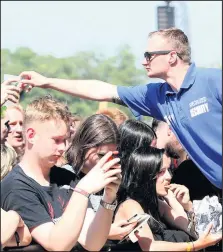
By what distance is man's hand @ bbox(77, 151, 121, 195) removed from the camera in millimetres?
4402

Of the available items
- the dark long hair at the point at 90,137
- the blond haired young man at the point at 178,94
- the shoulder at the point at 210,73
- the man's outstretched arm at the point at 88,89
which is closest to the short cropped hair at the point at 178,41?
the blond haired young man at the point at 178,94

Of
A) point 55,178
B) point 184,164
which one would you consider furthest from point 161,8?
point 55,178

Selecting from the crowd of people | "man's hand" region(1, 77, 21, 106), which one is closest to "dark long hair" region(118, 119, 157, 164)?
the crowd of people

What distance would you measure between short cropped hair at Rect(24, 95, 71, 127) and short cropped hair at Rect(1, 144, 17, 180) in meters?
0.31

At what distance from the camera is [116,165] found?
15.0 ft

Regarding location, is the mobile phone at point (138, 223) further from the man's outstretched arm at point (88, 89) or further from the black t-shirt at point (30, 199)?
the man's outstretched arm at point (88, 89)

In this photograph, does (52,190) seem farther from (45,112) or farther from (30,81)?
(30,81)

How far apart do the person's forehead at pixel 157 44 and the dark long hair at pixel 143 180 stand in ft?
2.57

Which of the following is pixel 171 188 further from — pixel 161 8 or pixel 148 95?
pixel 161 8

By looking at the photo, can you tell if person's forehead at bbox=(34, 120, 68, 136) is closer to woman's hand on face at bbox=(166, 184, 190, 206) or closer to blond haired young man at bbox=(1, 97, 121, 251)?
blond haired young man at bbox=(1, 97, 121, 251)

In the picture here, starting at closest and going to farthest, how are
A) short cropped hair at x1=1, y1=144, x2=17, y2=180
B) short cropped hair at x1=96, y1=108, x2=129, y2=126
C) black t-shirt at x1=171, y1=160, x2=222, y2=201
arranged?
short cropped hair at x1=1, y1=144, x2=17, y2=180 < black t-shirt at x1=171, y1=160, x2=222, y2=201 < short cropped hair at x1=96, y1=108, x2=129, y2=126

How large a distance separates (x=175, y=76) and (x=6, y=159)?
1.40 metres

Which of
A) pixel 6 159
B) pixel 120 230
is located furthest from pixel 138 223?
pixel 6 159

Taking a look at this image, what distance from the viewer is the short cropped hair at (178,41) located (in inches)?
233
